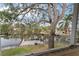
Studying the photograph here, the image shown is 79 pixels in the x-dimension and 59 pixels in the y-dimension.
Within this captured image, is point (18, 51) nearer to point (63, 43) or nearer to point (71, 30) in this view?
point (63, 43)

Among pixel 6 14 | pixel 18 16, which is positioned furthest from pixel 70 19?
pixel 6 14

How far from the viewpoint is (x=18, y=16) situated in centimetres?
224

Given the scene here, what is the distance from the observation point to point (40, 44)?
2.26 metres

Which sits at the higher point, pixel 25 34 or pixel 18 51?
pixel 25 34

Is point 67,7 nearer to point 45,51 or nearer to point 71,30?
point 71,30

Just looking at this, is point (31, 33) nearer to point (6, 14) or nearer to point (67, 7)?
point (6, 14)

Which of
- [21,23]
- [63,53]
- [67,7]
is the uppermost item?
[67,7]

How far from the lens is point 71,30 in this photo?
2.25 metres

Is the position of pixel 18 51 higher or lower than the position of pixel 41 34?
lower

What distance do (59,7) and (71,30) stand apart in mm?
328

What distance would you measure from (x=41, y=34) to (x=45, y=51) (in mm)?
224

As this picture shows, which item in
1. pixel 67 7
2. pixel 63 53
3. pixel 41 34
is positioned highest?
pixel 67 7

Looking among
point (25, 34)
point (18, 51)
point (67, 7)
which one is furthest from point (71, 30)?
point (18, 51)

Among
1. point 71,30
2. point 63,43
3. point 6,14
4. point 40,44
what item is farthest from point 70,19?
point 6,14
